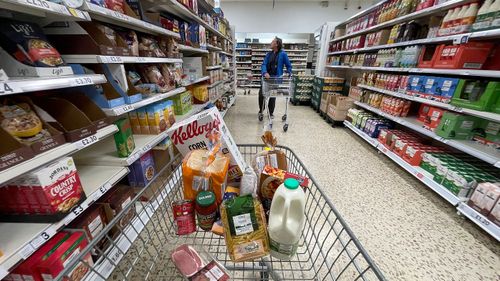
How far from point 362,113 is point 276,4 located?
7.35m

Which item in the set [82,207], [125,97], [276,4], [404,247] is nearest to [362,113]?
[404,247]

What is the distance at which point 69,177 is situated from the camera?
89cm

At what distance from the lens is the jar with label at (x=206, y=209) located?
0.67m

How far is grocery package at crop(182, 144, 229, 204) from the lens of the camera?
26.8 inches

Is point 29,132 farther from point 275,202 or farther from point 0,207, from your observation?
point 275,202

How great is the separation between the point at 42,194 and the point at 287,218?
3.12 feet

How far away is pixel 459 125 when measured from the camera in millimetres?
1918

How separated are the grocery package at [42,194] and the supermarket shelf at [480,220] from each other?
254 cm

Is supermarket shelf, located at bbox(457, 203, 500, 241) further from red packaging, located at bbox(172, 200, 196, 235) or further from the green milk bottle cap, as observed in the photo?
red packaging, located at bbox(172, 200, 196, 235)

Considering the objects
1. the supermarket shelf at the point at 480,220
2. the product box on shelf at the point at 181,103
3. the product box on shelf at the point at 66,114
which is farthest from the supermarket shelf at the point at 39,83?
the supermarket shelf at the point at 480,220

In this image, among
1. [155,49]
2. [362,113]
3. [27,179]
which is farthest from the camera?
[362,113]

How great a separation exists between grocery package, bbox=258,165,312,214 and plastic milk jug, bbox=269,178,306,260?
10 centimetres

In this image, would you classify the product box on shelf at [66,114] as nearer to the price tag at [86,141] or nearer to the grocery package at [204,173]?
the price tag at [86,141]

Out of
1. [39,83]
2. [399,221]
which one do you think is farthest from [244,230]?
[399,221]
